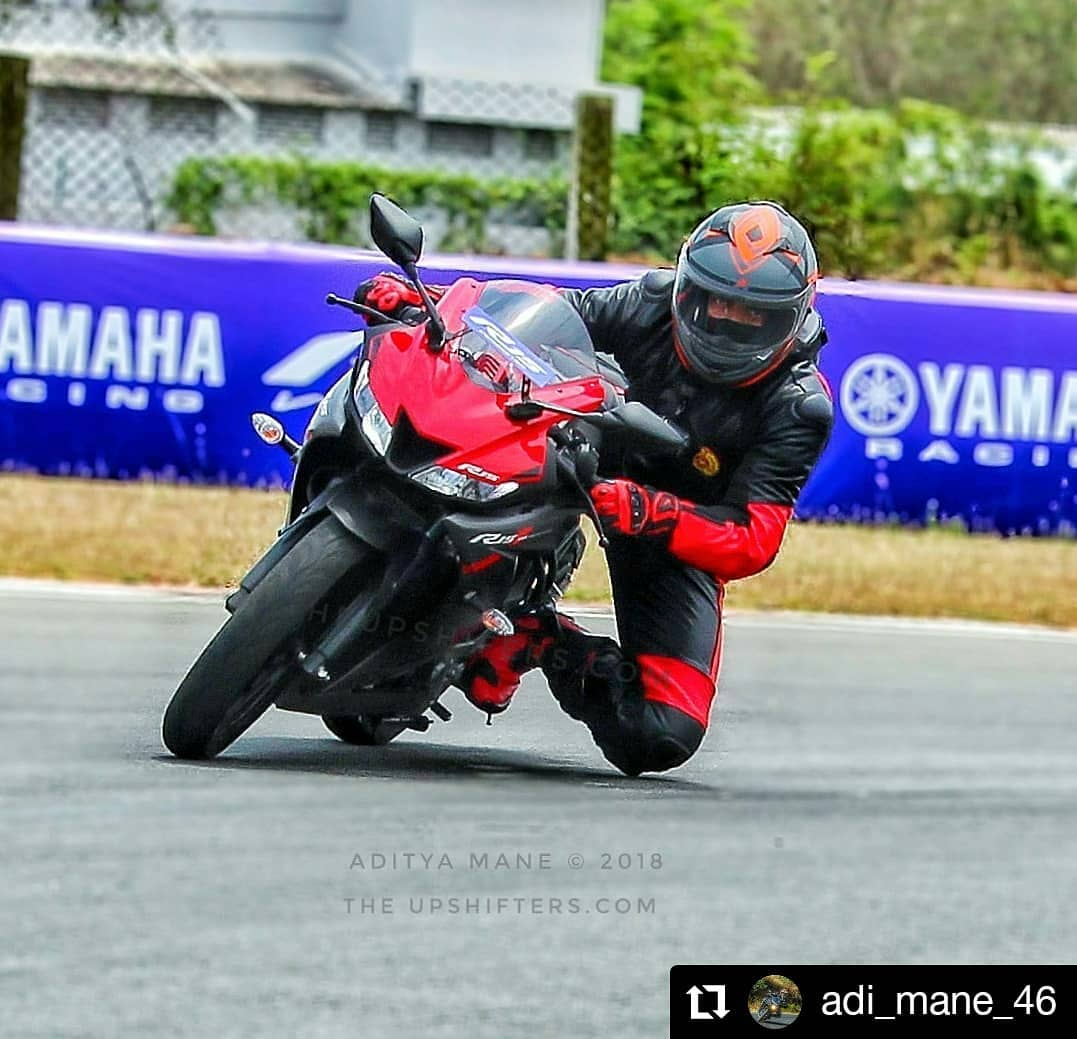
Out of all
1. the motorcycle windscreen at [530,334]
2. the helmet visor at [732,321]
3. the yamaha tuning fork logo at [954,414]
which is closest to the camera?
the helmet visor at [732,321]

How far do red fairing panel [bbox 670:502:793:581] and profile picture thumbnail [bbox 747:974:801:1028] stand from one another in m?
0.58

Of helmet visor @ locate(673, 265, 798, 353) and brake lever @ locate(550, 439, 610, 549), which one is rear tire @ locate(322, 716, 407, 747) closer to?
brake lever @ locate(550, 439, 610, 549)

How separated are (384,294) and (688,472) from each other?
32cm

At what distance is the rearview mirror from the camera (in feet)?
5.83

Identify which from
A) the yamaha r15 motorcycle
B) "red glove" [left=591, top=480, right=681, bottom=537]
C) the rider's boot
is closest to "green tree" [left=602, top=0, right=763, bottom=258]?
the yamaha r15 motorcycle

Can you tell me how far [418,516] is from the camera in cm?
188

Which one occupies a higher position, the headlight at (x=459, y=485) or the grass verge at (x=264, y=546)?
the headlight at (x=459, y=485)

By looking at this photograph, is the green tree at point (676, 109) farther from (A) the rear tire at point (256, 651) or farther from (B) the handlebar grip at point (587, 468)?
(A) the rear tire at point (256, 651)

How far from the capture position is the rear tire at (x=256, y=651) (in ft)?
6.05

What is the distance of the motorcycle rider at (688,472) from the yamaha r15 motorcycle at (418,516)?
4 centimetres

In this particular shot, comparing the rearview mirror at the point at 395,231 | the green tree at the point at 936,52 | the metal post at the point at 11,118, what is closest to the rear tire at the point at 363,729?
the rearview mirror at the point at 395,231

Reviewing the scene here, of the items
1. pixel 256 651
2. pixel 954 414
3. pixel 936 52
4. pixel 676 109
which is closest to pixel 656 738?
pixel 256 651

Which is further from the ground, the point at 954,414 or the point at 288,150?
the point at 288,150

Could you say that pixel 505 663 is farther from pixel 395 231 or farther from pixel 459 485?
pixel 395 231
